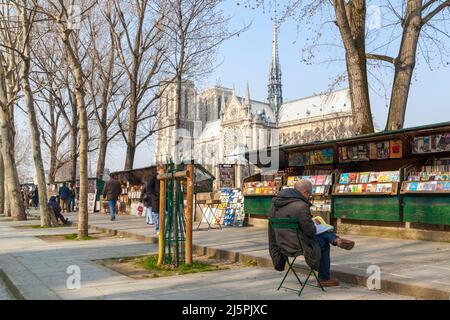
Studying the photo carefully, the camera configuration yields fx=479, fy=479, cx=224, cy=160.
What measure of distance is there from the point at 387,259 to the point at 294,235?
2868 millimetres

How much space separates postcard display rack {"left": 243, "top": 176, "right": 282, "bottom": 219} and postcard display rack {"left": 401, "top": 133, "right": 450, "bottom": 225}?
438 centimetres

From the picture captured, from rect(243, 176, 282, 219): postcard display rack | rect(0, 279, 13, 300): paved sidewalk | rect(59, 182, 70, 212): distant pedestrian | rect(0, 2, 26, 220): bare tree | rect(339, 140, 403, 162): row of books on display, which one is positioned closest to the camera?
rect(0, 279, 13, 300): paved sidewalk

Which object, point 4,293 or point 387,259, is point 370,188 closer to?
point 387,259

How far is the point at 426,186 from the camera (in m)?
10.3

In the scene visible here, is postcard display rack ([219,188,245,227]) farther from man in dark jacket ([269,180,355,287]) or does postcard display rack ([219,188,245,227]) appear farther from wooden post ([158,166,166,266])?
man in dark jacket ([269,180,355,287])

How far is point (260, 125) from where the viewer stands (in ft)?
394

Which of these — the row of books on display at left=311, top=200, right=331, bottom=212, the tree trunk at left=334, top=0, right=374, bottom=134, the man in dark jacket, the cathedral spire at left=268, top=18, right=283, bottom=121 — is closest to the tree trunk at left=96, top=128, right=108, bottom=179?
the tree trunk at left=334, top=0, right=374, bottom=134

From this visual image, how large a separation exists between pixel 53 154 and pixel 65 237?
2785 cm

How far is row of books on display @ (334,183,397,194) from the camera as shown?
1106 centimetres

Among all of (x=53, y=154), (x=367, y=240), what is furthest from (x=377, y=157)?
(x=53, y=154)

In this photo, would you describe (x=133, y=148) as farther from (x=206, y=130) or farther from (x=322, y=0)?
(x=206, y=130)
